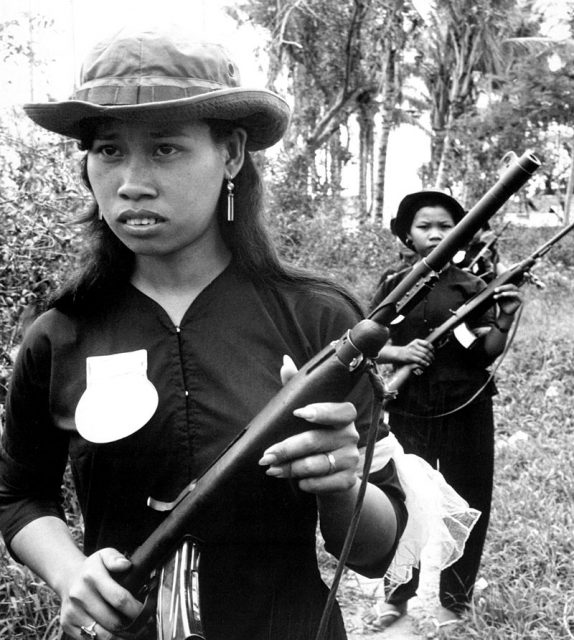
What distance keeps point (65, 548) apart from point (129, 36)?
103 centimetres

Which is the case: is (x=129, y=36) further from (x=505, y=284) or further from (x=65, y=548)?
(x=505, y=284)

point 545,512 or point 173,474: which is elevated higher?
point 173,474

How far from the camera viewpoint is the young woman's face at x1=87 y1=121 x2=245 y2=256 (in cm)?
150

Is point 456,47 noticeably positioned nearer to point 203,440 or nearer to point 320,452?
point 203,440

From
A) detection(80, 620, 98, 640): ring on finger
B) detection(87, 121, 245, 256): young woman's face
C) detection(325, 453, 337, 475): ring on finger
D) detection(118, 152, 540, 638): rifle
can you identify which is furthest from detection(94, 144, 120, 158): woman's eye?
detection(80, 620, 98, 640): ring on finger

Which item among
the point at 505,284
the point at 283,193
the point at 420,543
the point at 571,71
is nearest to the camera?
the point at 420,543

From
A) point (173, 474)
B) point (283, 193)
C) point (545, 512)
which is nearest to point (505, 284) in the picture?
point (545, 512)

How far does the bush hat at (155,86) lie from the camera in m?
1.48

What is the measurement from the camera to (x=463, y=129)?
15039mm

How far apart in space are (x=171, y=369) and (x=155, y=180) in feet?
1.25

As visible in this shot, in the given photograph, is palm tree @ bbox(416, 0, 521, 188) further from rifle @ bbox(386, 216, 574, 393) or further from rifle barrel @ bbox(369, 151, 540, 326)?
rifle barrel @ bbox(369, 151, 540, 326)

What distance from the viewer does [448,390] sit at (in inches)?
158

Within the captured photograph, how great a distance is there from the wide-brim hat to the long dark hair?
2533 millimetres

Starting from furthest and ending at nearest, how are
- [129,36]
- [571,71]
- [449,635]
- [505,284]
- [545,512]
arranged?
[571,71]
[545,512]
[505,284]
[449,635]
[129,36]
